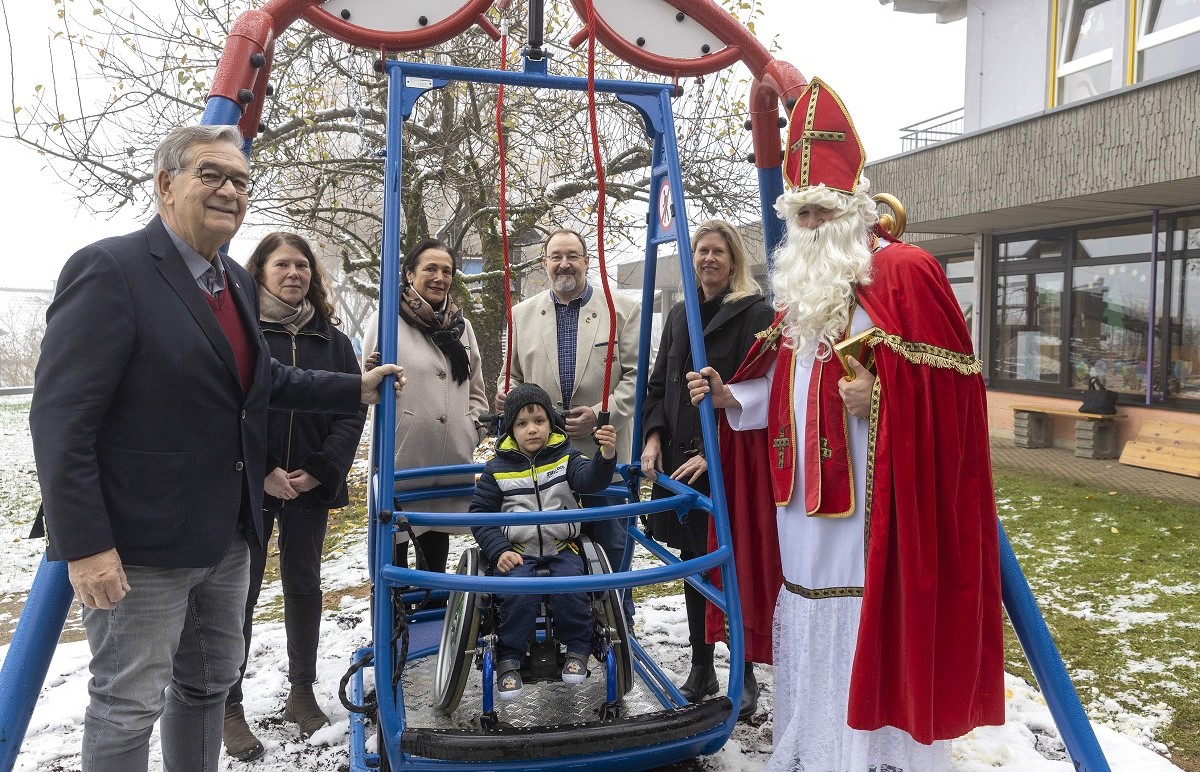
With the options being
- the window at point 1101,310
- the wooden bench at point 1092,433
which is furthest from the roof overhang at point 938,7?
the wooden bench at point 1092,433

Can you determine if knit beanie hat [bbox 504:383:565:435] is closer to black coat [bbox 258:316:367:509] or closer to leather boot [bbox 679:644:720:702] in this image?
black coat [bbox 258:316:367:509]

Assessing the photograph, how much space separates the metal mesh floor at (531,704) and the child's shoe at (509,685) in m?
0.17

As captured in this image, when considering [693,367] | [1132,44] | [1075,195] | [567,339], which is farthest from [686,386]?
[1132,44]

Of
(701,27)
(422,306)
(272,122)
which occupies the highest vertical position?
(272,122)

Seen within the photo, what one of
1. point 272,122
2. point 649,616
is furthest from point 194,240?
point 272,122

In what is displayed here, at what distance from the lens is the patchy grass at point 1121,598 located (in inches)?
133

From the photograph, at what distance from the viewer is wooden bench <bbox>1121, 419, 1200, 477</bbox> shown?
26.7 feet

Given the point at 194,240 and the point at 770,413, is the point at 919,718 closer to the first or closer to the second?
the point at 770,413

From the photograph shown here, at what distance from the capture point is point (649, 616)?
4371 millimetres

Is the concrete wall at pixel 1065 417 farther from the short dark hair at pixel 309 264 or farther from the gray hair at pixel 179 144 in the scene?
the gray hair at pixel 179 144

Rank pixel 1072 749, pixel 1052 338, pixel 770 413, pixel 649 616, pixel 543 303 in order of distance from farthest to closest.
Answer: pixel 1052 338, pixel 649 616, pixel 543 303, pixel 770 413, pixel 1072 749

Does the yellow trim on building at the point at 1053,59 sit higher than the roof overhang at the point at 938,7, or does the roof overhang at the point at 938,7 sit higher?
the roof overhang at the point at 938,7

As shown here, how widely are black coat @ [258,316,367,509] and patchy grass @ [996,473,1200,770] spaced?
122 inches

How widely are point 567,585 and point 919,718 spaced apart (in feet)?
3.27
